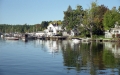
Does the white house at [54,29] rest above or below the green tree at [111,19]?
below

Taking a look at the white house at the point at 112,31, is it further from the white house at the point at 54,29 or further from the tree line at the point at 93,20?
the white house at the point at 54,29

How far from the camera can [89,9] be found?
7412 cm

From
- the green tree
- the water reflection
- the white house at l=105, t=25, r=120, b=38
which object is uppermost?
the green tree

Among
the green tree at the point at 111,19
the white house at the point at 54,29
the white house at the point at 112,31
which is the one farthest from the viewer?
the white house at the point at 54,29

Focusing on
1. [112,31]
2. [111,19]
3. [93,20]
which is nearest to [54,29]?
[93,20]

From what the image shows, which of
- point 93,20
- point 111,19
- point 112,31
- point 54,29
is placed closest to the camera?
point 111,19

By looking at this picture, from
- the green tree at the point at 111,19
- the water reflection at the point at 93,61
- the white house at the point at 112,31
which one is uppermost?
the green tree at the point at 111,19

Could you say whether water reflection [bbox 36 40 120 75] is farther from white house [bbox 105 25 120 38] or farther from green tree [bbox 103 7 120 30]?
green tree [bbox 103 7 120 30]

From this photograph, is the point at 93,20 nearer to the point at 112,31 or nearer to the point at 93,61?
the point at 112,31

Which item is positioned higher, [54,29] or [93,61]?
[54,29]

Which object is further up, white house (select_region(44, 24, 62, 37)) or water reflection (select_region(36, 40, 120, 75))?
white house (select_region(44, 24, 62, 37))

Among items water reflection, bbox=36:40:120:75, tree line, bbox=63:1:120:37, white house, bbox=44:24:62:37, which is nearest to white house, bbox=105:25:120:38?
tree line, bbox=63:1:120:37

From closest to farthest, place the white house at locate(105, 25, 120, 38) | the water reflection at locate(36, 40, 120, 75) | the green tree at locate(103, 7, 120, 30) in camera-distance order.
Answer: the water reflection at locate(36, 40, 120, 75) → the white house at locate(105, 25, 120, 38) → the green tree at locate(103, 7, 120, 30)

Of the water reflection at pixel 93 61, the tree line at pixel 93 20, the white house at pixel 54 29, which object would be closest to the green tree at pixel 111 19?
the tree line at pixel 93 20
